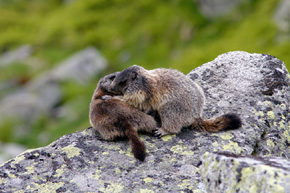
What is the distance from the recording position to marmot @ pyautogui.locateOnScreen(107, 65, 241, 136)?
7.70m

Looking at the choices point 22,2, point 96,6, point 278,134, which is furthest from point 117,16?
point 278,134

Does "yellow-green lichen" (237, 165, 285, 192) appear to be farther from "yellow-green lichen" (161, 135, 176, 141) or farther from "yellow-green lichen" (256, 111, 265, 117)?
"yellow-green lichen" (256, 111, 265, 117)

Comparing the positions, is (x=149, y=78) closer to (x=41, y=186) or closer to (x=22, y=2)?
(x=41, y=186)

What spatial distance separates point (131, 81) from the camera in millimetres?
8570

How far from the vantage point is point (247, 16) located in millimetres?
19812

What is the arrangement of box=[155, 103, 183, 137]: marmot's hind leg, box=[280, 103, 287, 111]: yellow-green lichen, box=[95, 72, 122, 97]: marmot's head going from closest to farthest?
box=[155, 103, 183, 137]: marmot's hind leg, box=[280, 103, 287, 111]: yellow-green lichen, box=[95, 72, 122, 97]: marmot's head

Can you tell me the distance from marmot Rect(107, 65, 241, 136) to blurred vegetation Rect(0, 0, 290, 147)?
9.30 m

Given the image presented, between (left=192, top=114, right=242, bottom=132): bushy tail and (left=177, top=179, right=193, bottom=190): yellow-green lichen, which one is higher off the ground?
(left=192, top=114, right=242, bottom=132): bushy tail

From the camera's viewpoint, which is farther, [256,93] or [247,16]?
[247,16]

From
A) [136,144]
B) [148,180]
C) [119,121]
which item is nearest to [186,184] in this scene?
[148,180]

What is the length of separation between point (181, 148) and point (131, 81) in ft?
6.67

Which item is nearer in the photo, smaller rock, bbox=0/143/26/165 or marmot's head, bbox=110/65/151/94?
marmot's head, bbox=110/65/151/94

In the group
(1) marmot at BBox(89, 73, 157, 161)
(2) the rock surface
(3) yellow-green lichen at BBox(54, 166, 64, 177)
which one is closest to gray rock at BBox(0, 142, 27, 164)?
(1) marmot at BBox(89, 73, 157, 161)

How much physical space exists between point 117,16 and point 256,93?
61.1 feet
